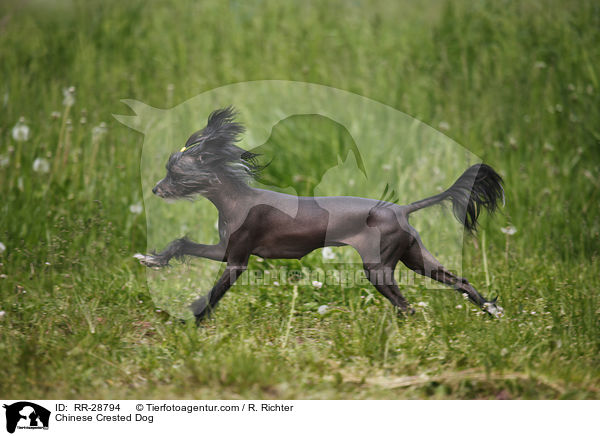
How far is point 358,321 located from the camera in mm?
3289

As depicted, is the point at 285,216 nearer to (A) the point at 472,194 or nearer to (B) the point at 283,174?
(A) the point at 472,194

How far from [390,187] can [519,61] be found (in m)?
3.18

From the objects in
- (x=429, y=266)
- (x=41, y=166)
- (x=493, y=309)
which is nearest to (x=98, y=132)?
(x=41, y=166)

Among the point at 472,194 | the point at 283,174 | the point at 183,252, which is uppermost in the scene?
the point at 283,174

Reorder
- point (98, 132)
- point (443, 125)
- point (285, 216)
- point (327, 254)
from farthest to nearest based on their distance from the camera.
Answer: point (443, 125) < point (98, 132) < point (327, 254) < point (285, 216)

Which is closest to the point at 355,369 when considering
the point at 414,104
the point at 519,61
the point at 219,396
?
the point at 219,396

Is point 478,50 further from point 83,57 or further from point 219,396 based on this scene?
point 219,396

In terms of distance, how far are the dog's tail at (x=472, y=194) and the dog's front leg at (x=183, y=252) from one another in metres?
0.91

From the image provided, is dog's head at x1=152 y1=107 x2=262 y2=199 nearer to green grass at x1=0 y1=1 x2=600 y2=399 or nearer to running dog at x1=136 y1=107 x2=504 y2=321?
running dog at x1=136 y1=107 x2=504 y2=321

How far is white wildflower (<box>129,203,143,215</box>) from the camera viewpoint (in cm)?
449

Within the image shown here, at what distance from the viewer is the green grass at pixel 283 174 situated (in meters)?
2.90

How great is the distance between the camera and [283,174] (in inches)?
175

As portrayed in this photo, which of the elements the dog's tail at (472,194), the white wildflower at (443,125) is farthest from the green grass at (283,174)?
the dog's tail at (472,194)

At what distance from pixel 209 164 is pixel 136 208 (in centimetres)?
190
